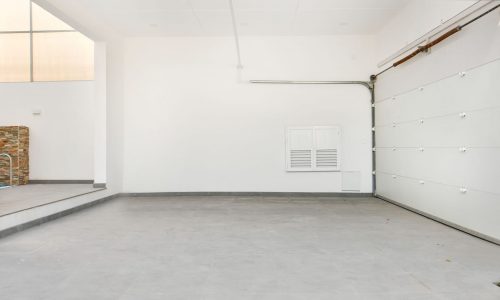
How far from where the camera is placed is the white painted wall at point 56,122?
7.93 m

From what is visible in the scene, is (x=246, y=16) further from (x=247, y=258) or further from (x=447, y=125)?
(x=247, y=258)

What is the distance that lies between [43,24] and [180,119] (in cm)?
416

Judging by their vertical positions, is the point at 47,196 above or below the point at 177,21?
below

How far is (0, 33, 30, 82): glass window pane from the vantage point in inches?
320

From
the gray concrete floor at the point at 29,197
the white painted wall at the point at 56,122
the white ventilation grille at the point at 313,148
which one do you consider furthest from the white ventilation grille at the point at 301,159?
the white painted wall at the point at 56,122

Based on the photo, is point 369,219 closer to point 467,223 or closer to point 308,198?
point 467,223

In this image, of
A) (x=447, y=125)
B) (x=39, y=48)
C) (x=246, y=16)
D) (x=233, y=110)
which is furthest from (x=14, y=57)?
(x=447, y=125)

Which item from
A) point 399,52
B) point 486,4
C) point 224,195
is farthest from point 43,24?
point 486,4

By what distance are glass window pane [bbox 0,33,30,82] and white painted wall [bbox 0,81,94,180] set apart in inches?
9.3

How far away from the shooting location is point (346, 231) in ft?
14.1

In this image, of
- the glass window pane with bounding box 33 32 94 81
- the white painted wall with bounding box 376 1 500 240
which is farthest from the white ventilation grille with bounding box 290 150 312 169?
the glass window pane with bounding box 33 32 94 81

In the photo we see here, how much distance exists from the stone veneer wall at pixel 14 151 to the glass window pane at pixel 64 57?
1.36 meters

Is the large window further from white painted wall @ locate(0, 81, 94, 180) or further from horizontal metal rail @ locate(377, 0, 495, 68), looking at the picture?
horizontal metal rail @ locate(377, 0, 495, 68)

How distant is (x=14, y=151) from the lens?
7711mm
